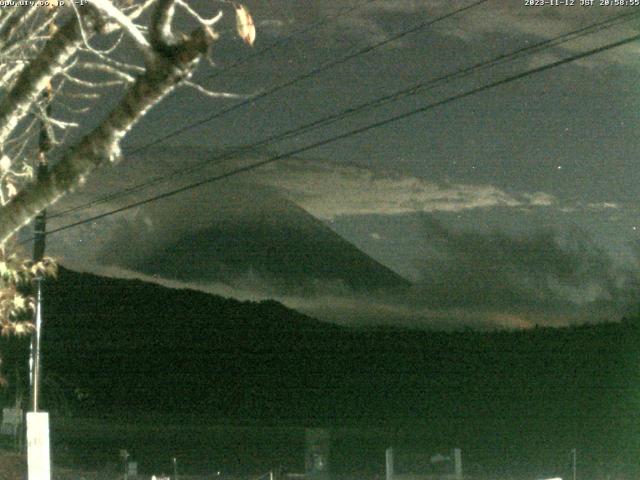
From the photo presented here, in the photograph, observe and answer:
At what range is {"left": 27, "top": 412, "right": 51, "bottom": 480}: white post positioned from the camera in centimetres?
1788

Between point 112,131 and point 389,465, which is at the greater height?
point 112,131

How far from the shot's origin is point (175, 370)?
149 ft

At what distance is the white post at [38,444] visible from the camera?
17.9m

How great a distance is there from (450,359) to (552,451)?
7.29m

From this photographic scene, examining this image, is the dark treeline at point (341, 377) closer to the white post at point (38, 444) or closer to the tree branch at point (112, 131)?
the white post at point (38, 444)

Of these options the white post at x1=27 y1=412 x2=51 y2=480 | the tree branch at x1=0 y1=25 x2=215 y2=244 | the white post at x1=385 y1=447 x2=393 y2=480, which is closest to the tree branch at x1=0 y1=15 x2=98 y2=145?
the tree branch at x1=0 y1=25 x2=215 y2=244

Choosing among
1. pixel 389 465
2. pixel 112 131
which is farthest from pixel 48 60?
pixel 389 465

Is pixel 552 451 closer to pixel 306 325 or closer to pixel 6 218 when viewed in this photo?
pixel 306 325

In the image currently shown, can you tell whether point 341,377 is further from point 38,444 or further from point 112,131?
point 112,131

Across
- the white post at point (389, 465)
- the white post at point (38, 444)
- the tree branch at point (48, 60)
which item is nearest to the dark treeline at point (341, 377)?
the white post at point (389, 465)

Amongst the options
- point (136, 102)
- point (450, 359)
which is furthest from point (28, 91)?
point (450, 359)

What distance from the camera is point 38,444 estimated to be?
18.2 meters

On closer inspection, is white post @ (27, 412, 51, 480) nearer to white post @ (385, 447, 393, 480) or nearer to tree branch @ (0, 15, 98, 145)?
white post @ (385, 447, 393, 480)

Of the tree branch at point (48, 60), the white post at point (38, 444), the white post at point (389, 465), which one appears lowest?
the white post at point (389, 465)
